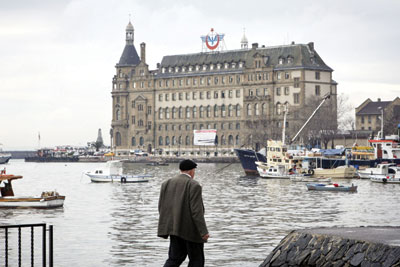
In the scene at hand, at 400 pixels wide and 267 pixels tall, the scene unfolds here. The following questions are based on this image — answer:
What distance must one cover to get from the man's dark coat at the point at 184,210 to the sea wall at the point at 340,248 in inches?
144

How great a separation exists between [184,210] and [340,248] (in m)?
4.22

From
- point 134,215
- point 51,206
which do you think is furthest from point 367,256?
point 51,206

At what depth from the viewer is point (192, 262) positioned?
20047 millimetres

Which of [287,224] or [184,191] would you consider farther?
[287,224]

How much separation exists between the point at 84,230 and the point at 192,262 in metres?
24.6

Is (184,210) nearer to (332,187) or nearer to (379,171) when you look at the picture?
(332,187)

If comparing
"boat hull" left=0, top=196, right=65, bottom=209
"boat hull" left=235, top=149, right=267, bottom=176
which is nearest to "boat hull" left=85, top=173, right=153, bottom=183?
"boat hull" left=235, top=149, right=267, bottom=176

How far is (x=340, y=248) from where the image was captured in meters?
21.4

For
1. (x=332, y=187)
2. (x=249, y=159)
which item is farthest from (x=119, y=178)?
(x=332, y=187)

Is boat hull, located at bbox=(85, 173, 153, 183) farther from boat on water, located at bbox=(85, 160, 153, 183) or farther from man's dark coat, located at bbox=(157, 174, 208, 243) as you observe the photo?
man's dark coat, located at bbox=(157, 174, 208, 243)

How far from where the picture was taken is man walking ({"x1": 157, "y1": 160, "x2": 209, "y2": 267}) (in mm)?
19781

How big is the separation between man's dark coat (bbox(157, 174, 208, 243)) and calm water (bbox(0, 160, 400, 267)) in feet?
33.6

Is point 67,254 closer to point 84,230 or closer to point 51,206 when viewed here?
point 84,230

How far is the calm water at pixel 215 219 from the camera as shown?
109 feet
